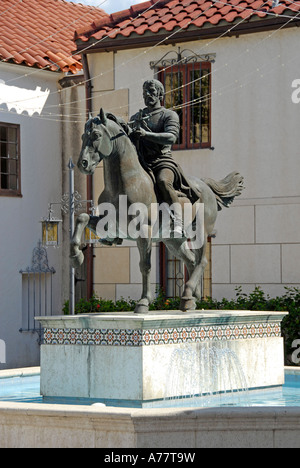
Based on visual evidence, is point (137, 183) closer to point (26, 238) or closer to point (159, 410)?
point (159, 410)

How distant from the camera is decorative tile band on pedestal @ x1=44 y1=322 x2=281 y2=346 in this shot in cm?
1159

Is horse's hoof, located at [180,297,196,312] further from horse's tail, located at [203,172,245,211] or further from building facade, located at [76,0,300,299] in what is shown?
building facade, located at [76,0,300,299]

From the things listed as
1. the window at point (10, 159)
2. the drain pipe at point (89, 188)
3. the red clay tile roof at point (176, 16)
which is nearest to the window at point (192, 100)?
the red clay tile roof at point (176, 16)

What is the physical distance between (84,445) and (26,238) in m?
12.8

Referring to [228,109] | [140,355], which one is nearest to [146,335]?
[140,355]

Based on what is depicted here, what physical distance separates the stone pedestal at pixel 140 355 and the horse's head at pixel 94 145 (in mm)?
1694

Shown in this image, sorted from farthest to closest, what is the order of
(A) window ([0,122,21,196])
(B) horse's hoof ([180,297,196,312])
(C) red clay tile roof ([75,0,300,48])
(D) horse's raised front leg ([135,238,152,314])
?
(A) window ([0,122,21,196]) → (C) red clay tile roof ([75,0,300,48]) → (B) horse's hoof ([180,297,196,312]) → (D) horse's raised front leg ([135,238,152,314])

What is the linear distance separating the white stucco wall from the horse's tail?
8235mm

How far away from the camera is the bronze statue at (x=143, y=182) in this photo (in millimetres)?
12078

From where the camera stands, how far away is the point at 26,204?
22281mm

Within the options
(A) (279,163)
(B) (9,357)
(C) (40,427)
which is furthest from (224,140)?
(C) (40,427)

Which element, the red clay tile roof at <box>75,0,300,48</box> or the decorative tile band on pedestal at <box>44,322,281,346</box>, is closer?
the decorative tile band on pedestal at <box>44,322,281,346</box>

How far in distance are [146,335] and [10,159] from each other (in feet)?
37.0

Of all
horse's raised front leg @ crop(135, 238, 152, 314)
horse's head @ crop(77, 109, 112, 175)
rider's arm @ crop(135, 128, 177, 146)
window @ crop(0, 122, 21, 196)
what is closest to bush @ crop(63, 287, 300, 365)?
window @ crop(0, 122, 21, 196)
